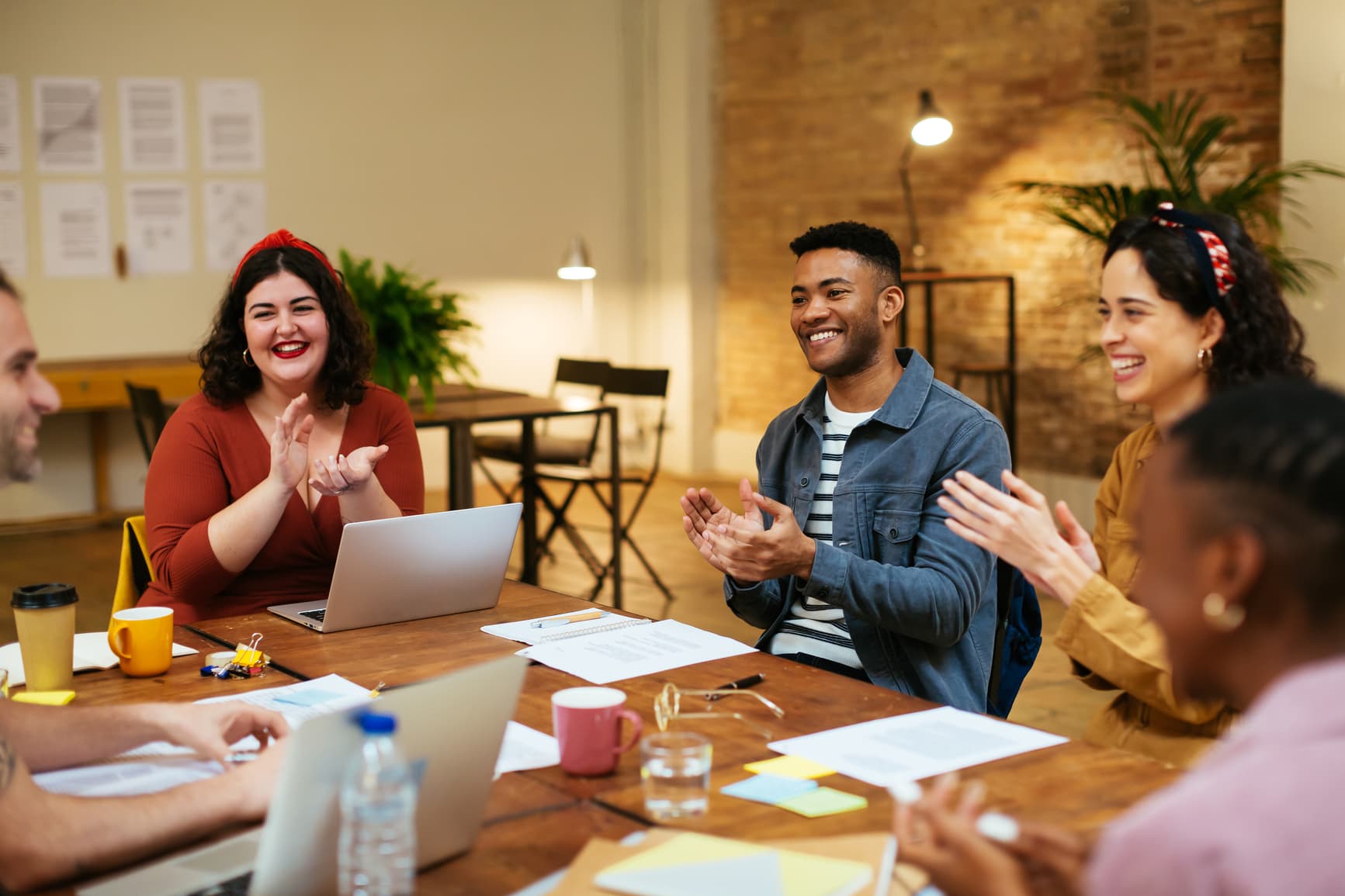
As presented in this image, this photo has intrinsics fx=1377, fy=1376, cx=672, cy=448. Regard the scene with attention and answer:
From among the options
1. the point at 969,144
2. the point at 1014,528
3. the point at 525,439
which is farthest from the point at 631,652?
the point at 969,144

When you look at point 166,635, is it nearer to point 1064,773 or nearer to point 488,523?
point 488,523

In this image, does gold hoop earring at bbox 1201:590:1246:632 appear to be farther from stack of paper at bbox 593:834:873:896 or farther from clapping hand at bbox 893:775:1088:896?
stack of paper at bbox 593:834:873:896

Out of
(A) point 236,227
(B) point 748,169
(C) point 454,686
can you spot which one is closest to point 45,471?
(A) point 236,227

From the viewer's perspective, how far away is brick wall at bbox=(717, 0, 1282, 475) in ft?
20.3

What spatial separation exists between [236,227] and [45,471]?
67.0 inches

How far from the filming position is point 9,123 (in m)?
7.19

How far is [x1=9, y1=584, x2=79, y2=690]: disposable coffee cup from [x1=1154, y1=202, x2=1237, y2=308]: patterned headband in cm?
182

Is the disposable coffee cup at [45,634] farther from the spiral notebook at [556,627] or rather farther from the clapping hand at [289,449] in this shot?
the spiral notebook at [556,627]

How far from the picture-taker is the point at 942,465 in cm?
251

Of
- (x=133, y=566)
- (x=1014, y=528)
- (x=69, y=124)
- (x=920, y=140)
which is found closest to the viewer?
(x=1014, y=528)

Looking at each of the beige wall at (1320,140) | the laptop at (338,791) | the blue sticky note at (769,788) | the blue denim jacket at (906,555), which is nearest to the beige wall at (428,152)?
the beige wall at (1320,140)

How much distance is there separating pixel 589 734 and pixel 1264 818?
3.01ft

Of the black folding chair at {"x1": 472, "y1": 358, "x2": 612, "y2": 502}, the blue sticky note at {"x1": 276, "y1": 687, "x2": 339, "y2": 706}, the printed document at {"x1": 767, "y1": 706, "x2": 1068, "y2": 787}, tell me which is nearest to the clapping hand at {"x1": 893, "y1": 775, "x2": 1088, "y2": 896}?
the printed document at {"x1": 767, "y1": 706, "x2": 1068, "y2": 787}

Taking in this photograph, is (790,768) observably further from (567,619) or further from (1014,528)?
(567,619)
